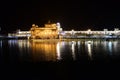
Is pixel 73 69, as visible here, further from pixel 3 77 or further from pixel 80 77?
pixel 3 77

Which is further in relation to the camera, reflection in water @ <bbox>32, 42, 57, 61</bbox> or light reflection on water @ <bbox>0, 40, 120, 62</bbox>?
light reflection on water @ <bbox>0, 40, 120, 62</bbox>

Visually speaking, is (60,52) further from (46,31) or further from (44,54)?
(46,31)

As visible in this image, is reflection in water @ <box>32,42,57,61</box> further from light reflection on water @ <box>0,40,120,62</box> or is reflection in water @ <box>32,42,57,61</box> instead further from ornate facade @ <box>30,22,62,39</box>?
ornate facade @ <box>30,22,62,39</box>

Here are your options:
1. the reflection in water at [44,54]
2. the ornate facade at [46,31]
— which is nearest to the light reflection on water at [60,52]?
the reflection in water at [44,54]

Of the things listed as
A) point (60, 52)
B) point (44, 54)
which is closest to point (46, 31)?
point (60, 52)

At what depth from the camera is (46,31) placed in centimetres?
10269

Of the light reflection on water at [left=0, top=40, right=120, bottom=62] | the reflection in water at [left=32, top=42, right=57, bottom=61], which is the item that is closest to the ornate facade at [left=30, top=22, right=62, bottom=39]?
the light reflection on water at [left=0, top=40, right=120, bottom=62]

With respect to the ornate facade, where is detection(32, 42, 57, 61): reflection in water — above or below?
A: below

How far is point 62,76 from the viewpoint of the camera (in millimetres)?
17250

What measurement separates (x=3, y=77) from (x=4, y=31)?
89.8 meters

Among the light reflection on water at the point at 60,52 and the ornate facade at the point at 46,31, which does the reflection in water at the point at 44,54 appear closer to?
the light reflection on water at the point at 60,52

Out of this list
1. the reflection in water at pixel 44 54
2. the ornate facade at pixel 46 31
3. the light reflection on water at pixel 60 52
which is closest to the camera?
the reflection in water at pixel 44 54

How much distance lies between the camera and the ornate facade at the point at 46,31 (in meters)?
99.2

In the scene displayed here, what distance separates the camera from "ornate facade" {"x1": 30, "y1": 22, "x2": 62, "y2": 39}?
99194mm
